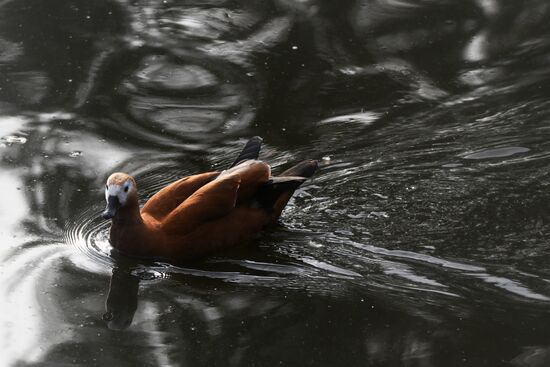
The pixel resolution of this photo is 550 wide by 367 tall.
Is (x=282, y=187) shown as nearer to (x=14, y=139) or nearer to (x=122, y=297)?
(x=122, y=297)

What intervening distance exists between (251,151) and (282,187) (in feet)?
1.22

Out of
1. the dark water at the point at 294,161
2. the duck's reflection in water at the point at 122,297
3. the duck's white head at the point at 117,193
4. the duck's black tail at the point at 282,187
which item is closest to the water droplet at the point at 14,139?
the dark water at the point at 294,161

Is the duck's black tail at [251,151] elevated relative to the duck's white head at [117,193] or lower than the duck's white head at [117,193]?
elevated

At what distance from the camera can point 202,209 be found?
693cm

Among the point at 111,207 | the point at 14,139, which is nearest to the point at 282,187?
the point at 111,207

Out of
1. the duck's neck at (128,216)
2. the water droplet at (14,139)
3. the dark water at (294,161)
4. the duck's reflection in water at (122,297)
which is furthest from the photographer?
the water droplet at (14,139)

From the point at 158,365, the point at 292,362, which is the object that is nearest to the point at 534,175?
the point at 292,362

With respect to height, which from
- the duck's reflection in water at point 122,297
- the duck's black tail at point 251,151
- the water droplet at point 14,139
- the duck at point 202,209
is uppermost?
the duck's black tail at point 251,151

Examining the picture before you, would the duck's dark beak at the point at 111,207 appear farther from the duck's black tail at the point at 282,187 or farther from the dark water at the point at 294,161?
the duck's black tail at the point at 282,187

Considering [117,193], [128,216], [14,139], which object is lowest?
[14,139]

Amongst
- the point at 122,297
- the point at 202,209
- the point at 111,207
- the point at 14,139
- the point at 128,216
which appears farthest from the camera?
the point at 14,139

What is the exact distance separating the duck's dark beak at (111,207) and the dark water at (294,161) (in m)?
0.31

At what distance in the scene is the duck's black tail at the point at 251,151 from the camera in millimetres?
7273

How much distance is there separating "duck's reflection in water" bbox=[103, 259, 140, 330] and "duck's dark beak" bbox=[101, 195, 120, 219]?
1.01ft
